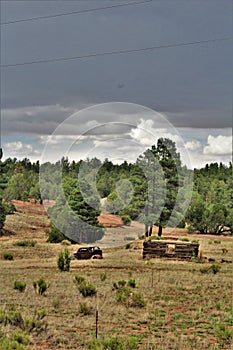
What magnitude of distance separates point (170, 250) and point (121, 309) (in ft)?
65.2

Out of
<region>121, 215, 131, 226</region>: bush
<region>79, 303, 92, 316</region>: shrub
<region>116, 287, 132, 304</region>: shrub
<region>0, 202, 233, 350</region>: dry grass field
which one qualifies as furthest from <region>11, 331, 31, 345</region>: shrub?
<region>121, 215, 131, 226</region>: bush

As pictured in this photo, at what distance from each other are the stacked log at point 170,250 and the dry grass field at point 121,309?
374 centimetres

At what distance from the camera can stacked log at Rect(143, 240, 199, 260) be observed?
36.5 m

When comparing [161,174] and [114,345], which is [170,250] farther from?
[114,345]

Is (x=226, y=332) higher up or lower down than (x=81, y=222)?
lower down

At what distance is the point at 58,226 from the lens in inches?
2167

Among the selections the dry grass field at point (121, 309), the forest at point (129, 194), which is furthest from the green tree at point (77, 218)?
the dry grass field at point (121, 309)

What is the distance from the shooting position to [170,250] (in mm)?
37219

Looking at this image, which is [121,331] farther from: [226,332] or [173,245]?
[173,245]

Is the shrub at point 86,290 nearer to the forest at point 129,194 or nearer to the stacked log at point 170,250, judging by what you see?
the stacked log at point 170,250

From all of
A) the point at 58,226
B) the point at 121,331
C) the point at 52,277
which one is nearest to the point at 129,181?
the point at 58,226

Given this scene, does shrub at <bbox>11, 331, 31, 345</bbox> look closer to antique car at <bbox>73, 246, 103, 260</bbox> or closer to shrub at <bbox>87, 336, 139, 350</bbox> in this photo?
shrub at <bbox>87, 336, 139, 350</bbox>

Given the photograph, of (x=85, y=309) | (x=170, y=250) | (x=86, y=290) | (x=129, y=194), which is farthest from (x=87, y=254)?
(x=85, y=309)

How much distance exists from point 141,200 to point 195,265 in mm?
14657
